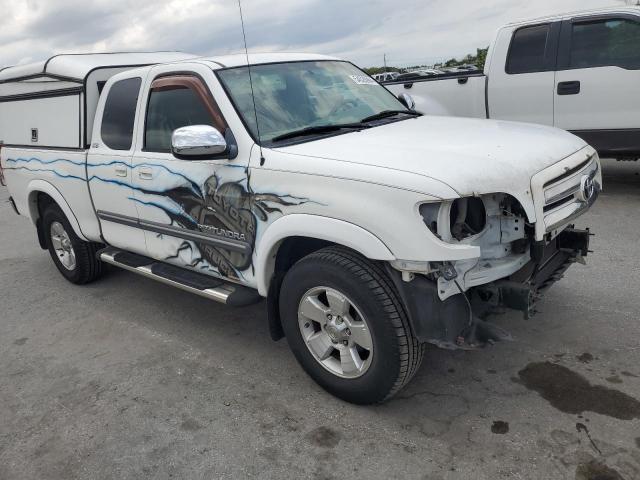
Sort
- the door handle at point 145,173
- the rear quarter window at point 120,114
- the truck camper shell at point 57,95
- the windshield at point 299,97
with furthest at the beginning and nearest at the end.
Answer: the truck camper shell at point 57,95 → the rear quarter window at point 120,114 → the door handle at point 145,173 → the windshield at point 299,97

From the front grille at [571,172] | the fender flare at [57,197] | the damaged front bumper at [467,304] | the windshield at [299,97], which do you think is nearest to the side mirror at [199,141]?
the windshield at [299,97]

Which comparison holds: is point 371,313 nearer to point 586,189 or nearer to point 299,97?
point 586,189

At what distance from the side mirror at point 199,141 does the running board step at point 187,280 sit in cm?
91

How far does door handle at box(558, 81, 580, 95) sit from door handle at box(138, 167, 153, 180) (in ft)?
16.9

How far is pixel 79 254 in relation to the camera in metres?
5.31

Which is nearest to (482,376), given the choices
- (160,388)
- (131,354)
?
(160,388)

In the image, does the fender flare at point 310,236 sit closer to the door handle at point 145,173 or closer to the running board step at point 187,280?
the running board step at point 187,280

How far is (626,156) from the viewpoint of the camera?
686 centimetres

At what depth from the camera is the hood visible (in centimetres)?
265

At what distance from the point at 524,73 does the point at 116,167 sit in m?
5.17

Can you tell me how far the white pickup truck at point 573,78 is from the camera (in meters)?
6.50

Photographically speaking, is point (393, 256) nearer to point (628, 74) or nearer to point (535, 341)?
point (535, 341)

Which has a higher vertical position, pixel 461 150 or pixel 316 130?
pixel 316 130

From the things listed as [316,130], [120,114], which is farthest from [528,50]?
[120,114]
